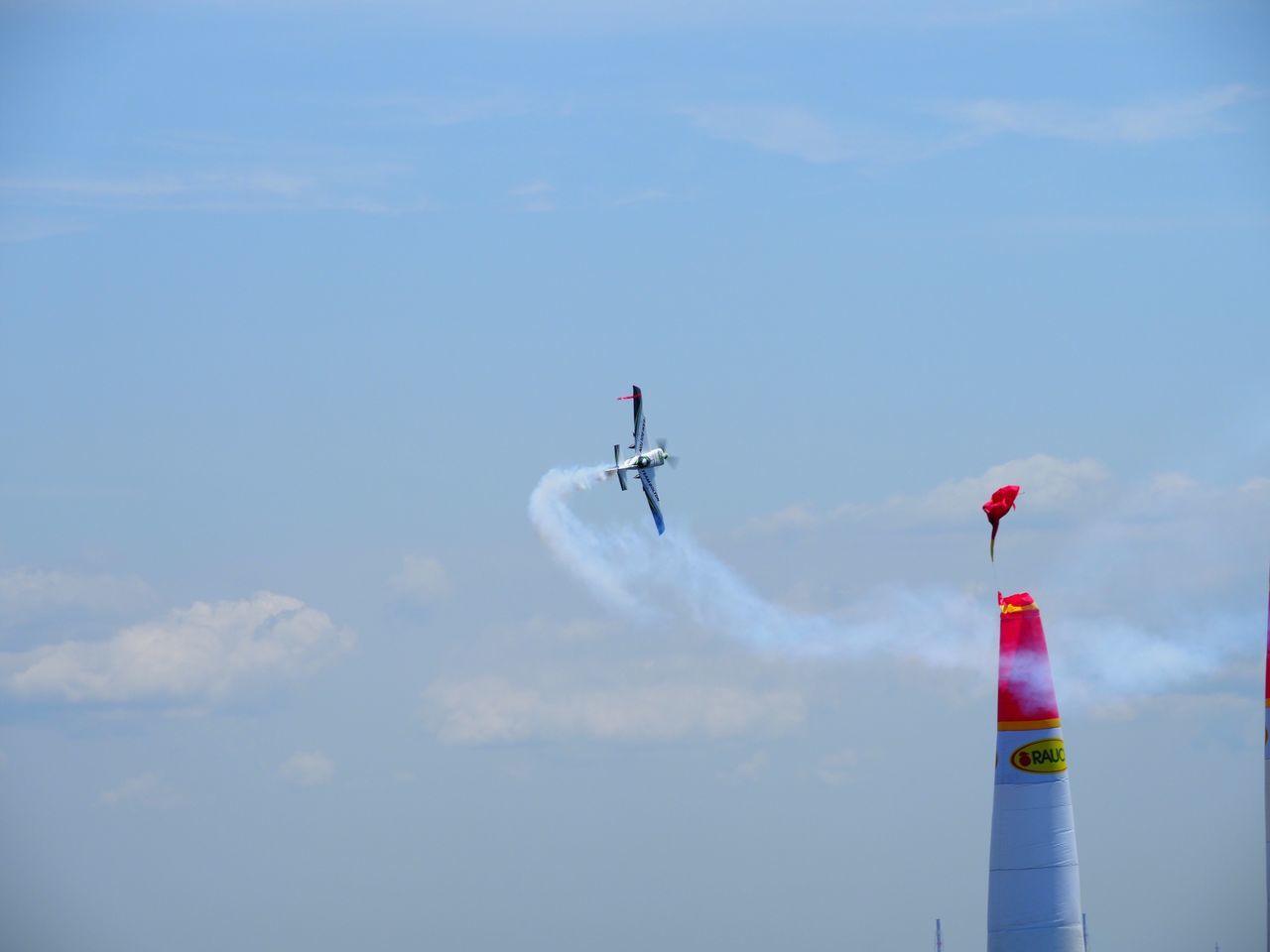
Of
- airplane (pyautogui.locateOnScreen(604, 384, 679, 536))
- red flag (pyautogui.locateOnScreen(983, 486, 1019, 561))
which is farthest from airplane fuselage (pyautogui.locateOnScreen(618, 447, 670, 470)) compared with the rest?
red flag (pyautogui.locateOnScreen(983, 486, 1019, 561))

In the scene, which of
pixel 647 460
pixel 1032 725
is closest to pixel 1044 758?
pixel 1032 725

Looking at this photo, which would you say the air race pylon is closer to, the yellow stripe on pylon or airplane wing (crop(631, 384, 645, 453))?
the yellow stripe on pylon

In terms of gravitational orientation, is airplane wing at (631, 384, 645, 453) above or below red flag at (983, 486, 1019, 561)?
Answer: above

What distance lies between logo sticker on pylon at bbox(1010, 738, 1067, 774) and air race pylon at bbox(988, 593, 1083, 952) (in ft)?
0.09

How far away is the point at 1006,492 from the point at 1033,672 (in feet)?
21.9

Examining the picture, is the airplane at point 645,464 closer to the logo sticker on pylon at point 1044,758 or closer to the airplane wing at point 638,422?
the airplane wing at point 638,422

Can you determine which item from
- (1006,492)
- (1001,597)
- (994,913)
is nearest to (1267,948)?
(994,913)

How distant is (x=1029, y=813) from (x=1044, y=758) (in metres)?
1.51

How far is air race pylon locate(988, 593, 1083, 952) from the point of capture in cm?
4838

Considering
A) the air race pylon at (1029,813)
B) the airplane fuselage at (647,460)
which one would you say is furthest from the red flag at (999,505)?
the airplane fuselage at (647,460)

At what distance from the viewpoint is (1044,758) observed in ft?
161

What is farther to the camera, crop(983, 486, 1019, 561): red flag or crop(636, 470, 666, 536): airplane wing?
crop(636, 470, 666, 536): airplane wing

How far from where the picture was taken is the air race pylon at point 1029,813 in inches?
1905

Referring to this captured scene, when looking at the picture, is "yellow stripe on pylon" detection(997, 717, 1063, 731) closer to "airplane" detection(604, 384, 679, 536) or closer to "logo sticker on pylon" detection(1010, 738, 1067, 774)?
"logo sticker on pylon" detection(1010, 738, 1067, 774)
